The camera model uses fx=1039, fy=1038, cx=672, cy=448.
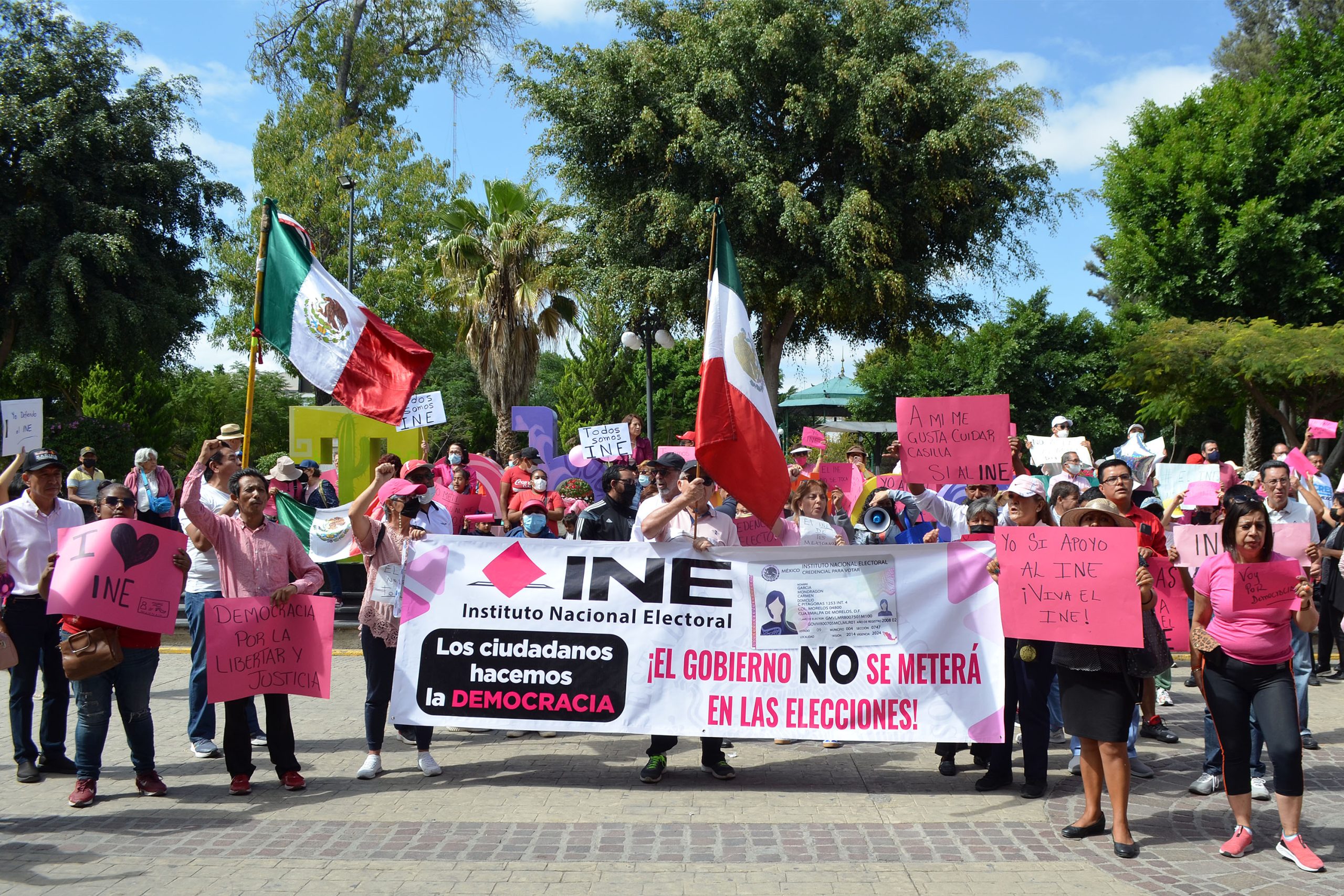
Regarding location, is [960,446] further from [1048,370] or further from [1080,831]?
[1048,370]

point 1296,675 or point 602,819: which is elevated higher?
point 1296,675

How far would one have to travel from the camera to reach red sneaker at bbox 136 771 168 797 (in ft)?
20.1

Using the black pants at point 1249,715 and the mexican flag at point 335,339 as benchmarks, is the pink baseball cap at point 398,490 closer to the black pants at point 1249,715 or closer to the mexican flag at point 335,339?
the mexican flag at point 335,339

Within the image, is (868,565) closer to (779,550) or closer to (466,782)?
(779,550)

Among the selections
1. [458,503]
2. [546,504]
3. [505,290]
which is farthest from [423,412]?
[505,290]

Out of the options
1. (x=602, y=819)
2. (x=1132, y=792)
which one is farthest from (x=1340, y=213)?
(x=602, y=819)

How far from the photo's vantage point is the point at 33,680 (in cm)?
662

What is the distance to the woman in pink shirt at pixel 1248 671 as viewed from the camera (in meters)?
5.05

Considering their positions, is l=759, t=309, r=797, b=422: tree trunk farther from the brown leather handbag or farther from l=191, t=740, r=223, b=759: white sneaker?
the brown leather handbag

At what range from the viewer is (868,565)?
650 cm

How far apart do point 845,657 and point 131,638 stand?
424cm

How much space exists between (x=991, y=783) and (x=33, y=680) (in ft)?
19.9

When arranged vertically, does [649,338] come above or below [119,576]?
above

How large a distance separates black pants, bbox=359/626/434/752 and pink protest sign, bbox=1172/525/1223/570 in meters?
5.35
